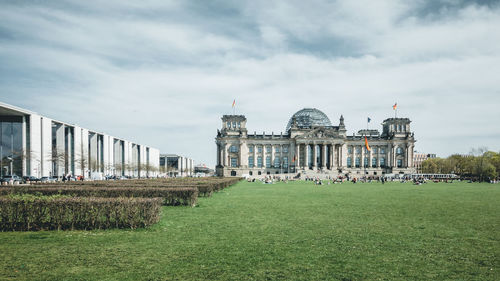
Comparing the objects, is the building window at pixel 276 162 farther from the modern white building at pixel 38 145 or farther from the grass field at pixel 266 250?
the grass field at pixel 266 250

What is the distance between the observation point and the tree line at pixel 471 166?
8868 centimetres

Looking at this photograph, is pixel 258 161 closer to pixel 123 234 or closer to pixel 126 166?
pixel 126 166

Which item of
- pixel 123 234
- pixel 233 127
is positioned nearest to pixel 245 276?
pixel 123 234

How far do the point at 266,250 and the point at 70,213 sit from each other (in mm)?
9298

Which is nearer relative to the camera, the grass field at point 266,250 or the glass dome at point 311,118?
the grass field at point 266,250

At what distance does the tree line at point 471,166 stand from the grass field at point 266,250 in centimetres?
8631

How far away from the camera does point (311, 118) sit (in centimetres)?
13962

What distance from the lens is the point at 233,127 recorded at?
12788 cm

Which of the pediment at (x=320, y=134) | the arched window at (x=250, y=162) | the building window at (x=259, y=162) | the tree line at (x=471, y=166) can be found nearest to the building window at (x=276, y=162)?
the building window at (x=259, y=162)

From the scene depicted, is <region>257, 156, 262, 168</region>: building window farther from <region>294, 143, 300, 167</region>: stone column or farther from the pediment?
the pediment

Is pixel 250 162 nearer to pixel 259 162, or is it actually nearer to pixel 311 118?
pixel 259 162

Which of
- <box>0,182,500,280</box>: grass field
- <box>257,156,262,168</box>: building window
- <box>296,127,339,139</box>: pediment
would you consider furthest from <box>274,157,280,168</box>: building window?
<box>0,182,500,280</box>: grass field

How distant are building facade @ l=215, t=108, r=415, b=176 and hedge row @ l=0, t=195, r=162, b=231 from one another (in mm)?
108129

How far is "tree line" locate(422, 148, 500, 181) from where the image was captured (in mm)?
88675
